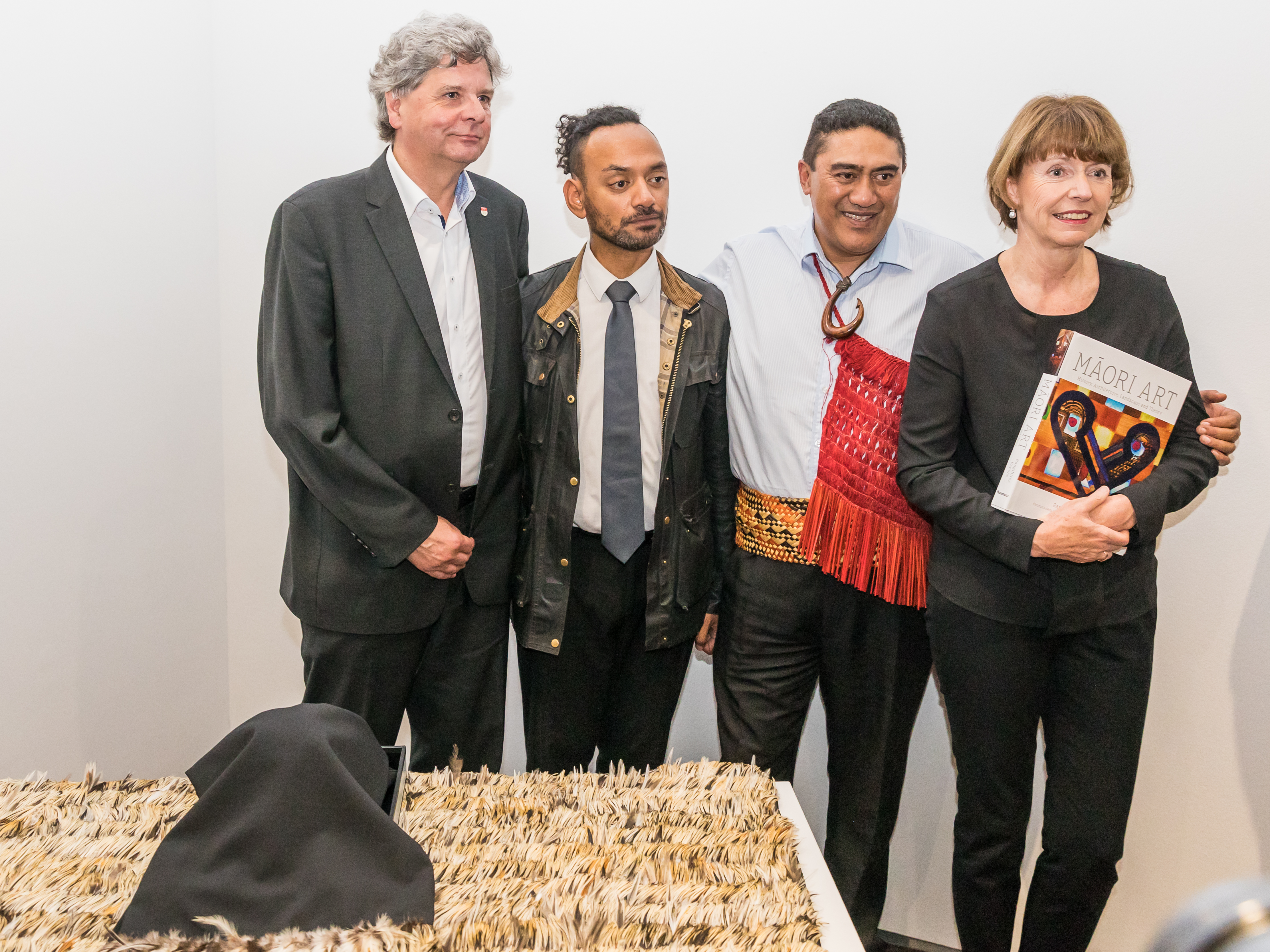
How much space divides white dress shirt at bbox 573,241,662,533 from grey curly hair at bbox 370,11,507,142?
1.58ft

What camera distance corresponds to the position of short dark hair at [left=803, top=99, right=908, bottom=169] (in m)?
2.10

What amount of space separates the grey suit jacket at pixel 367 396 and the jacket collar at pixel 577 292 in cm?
9

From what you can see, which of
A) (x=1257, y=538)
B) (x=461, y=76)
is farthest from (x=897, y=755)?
(x=461, y=76)

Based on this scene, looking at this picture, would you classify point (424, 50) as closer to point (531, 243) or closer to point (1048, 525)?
point (531, 243)

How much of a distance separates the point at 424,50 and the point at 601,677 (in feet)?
4.51

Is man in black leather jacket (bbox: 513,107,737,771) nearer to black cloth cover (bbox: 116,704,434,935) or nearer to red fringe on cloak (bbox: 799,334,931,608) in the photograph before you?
red fringe on cloak (bbox: 799,334,931,608)

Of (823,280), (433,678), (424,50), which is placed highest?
(424,50)

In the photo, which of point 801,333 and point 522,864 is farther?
point 801,333

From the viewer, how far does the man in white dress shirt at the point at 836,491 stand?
6.87ft

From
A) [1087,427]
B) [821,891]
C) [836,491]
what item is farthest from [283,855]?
[1087,427]

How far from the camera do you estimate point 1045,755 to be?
6.57 feet

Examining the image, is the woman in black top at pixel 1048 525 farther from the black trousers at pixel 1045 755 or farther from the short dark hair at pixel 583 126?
the short dark hair at pixel 583 126

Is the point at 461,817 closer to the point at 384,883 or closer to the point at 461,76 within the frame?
the point at 384,883

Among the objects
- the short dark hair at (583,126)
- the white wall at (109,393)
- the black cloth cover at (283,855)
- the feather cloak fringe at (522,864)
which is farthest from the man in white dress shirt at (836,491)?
the white wall at (109,393)
